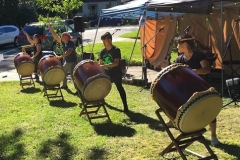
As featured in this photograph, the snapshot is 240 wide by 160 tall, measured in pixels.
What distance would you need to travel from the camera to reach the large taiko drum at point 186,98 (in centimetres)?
385

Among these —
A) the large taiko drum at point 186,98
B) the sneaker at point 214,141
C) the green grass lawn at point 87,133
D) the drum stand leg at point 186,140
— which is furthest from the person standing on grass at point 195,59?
the large taiko drum at point 186,98

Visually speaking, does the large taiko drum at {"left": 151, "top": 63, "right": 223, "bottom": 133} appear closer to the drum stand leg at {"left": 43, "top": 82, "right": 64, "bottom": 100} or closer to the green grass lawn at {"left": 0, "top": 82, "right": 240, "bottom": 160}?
the green grass lawn at {"left": 0, "top": 82, "right": 240, "bottom": 160}

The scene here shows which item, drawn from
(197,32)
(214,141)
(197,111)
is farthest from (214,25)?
(197,111)

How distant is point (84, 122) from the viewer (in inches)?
249

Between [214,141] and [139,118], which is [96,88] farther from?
[214,141]

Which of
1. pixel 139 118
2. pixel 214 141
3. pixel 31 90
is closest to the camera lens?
pixel 214 141

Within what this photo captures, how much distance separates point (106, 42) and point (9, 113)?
2.48m

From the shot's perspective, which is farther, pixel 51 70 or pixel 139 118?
pixel 51 70

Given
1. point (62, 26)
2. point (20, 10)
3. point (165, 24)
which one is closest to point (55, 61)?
point (165, 24)

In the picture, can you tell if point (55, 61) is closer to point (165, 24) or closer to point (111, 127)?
point (111, 127)

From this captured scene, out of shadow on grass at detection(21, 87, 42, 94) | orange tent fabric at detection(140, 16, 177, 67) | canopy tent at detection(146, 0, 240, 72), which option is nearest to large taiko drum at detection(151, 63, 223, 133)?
canopy tent at detection(146, 0, 240, 72)

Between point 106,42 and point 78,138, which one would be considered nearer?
point 78,138

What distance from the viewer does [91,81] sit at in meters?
5.93

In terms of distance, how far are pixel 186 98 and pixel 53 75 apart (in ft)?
15.4
